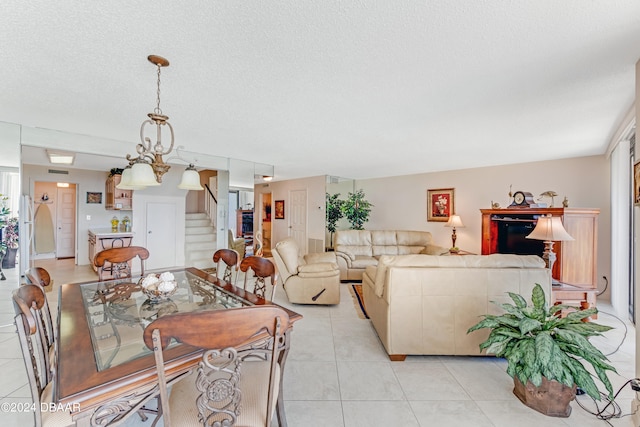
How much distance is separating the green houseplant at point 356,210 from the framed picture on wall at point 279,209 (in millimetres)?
1994

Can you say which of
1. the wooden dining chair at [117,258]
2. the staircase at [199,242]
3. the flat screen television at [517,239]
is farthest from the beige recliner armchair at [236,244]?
the flat screen television at [517,239]

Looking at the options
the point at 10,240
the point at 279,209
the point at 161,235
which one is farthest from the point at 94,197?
the point at 279,209

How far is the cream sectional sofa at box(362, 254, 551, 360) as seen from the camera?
235 cm

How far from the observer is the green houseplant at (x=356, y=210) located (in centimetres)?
706

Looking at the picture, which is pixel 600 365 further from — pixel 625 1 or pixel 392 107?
pixel 392 107

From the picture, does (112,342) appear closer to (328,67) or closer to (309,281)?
(328,67)

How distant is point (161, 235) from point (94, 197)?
241cm

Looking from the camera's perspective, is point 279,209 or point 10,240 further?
point 279,209

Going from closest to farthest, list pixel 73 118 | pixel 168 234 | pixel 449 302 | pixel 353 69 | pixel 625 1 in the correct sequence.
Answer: pixel 625 1, pixel 353 69, pixel 449 302, pixel 73 118, pixel 168 234

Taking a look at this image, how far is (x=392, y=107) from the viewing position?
8.23 ft

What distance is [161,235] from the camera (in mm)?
5633

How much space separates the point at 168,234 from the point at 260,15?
5.41 meters

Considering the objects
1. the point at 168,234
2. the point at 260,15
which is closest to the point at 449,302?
the point at 260,15

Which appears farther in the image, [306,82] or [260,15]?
[306,82]
